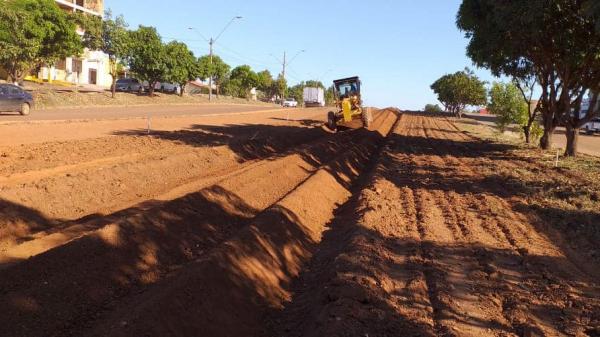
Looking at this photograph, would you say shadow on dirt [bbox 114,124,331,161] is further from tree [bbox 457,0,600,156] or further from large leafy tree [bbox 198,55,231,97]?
large leafy tree [bbox 198,55,231,97]

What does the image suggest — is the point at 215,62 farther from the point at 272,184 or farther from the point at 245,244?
the point at 245,244

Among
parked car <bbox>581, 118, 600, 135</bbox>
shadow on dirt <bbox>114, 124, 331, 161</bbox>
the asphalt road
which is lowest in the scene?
shadow on dirt <bbox>114, 124, 331, 161</bbox>

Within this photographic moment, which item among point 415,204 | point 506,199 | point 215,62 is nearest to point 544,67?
point 506,199

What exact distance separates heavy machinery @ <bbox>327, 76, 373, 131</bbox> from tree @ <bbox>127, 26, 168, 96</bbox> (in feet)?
82.9

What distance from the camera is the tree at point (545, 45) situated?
16078 mm

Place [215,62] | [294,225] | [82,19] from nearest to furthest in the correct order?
[294,225]
[82,19]
[215,62]

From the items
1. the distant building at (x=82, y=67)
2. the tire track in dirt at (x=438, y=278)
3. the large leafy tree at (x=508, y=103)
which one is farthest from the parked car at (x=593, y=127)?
the distant building at (x=82, y=67)

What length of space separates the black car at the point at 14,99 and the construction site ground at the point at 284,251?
1110cm

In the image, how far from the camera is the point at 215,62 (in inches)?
2714

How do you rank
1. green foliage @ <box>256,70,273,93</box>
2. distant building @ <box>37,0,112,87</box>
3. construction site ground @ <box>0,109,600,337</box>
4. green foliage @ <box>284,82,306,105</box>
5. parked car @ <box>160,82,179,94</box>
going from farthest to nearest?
green foliage @ <box>284,82,306,105</box>
green foliage @ <box>256,70,273,93</box>
parked car @ <box>160,82,179,94</box>
distant building @ <box>37,0,112,87</box>
construction site ground @ <box>0,109,600,337</box>

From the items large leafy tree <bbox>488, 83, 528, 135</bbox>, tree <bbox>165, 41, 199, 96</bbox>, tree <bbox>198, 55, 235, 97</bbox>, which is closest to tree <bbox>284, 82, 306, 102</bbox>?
tree <bbox>198, 55, 235, 97</bbox>

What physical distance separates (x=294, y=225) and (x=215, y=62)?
62.9 m

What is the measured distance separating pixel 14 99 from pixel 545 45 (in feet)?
74.8

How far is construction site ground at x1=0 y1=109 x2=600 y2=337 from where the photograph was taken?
5.19 metres
